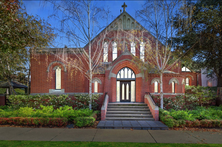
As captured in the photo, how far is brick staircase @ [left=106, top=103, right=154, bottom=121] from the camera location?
10.8 metres

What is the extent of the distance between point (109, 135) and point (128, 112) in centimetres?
453

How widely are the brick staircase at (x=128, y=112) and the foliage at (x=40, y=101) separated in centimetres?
406

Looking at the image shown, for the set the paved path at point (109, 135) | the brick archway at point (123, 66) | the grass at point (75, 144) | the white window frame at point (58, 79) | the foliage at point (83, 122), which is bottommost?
the paved path at point (109, 135)

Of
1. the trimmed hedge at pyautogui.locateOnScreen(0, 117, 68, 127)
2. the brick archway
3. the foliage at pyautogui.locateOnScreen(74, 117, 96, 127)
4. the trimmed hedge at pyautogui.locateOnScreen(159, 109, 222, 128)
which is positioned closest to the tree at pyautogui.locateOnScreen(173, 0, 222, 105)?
the brick archway

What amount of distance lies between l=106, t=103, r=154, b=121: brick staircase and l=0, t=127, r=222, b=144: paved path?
253 cm

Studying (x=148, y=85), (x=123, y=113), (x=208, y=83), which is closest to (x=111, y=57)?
(x=148, y=85)

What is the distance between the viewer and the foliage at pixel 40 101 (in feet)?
43.3

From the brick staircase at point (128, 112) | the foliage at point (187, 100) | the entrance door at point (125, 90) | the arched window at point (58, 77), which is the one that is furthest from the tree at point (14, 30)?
the foliage at point (187, 100)

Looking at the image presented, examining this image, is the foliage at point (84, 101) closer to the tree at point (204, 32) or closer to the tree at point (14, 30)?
the tree at point (14, 30)

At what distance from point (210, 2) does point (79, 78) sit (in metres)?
16.1

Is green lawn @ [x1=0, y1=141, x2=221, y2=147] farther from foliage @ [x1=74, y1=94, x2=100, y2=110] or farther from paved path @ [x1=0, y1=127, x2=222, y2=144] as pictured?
foliage @ [x1=74, y1=94, x2=100, y2=110]

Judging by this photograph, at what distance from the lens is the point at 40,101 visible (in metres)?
13.6

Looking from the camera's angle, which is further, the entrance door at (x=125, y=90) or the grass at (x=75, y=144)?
the entrance door at (x=125, y=90)

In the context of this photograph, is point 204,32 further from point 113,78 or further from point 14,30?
point 14,30
